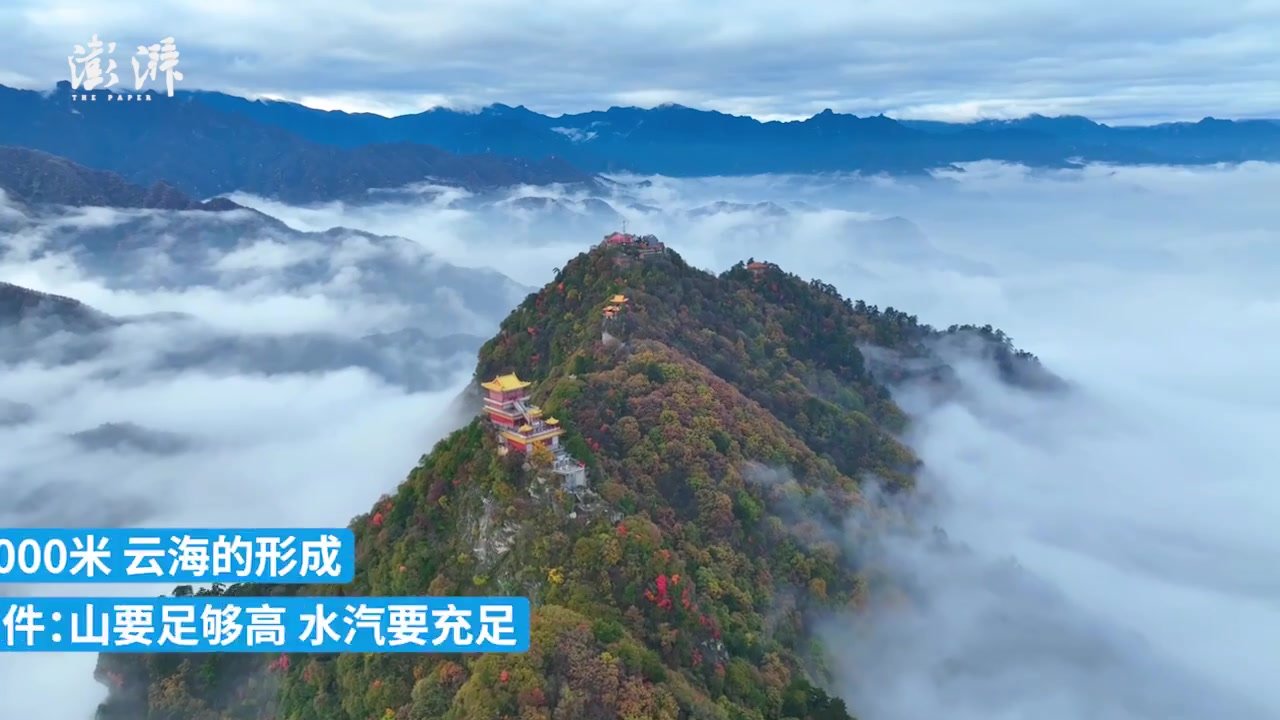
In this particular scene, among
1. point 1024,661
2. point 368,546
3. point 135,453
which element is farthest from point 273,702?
point 135,453
